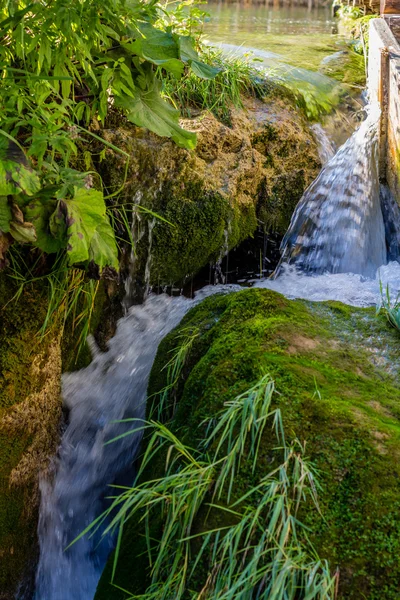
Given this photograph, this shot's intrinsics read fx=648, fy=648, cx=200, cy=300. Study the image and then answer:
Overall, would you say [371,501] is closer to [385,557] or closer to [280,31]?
[385,557]

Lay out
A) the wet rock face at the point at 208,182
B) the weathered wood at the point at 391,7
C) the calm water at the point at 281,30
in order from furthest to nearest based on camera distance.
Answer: the calm water at the point at 281,30
the weathered wood at the point at 391,7
the wet rock face at the point at 208,182

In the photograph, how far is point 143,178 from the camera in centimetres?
377

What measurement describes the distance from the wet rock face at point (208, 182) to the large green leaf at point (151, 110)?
0.71 metres

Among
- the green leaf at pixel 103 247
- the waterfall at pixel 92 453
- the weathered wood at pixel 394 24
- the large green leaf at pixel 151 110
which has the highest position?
the weathered wood at pixel 394 24

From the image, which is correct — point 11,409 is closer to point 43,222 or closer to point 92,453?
point 92,453

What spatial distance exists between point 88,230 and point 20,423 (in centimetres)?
98

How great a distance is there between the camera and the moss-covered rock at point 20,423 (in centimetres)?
277

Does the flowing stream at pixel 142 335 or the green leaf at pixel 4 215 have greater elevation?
the green leaf at pixel 4 215

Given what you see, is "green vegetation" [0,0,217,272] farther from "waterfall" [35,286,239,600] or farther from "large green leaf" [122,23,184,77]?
"waterfall" [35,286,239,600]

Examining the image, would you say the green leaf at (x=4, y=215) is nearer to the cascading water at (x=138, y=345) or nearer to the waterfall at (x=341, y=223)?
the cascading water at (x=138, y=345)

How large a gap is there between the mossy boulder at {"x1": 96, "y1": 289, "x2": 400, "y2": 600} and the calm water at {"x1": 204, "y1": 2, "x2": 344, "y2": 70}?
144 inches

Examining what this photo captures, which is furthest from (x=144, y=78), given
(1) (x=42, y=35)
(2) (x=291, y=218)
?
(2) (x=291, y=218)

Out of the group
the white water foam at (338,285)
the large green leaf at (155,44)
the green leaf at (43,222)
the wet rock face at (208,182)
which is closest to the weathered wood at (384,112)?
the wet rock face at (208,182)

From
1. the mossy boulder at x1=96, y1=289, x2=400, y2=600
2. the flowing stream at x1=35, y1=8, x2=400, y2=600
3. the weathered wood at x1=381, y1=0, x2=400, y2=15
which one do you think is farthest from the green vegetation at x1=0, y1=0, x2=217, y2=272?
the weathered wood at x1=381, y1=0, x2=400, y2=15
